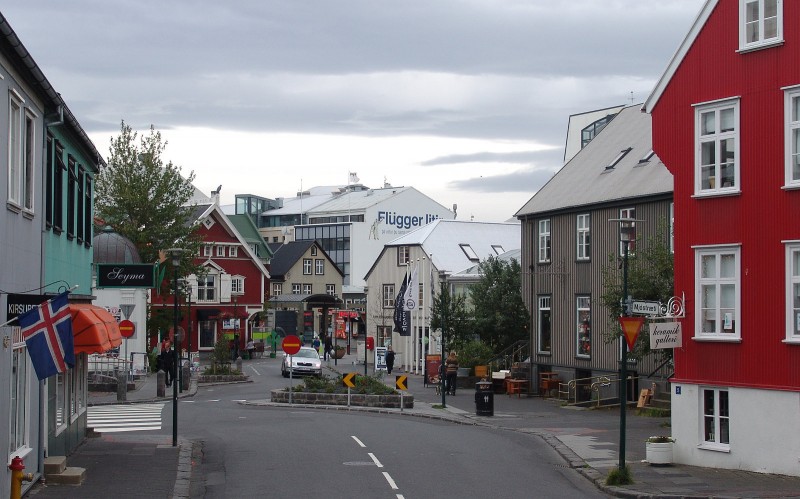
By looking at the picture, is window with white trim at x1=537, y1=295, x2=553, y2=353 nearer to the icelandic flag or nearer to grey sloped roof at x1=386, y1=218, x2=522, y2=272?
grey sloped roof at x1=386, y1=218, x2=522, y2=272

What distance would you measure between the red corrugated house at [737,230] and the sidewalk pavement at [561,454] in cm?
104

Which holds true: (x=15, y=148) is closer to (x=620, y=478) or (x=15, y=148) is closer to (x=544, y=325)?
(x=620, y=478)

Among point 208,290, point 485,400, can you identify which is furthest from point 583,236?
point 208,290

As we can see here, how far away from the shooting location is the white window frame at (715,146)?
21.8 m

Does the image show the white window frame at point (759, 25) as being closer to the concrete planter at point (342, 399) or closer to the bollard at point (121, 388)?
the concrete planter at point (342, 399)

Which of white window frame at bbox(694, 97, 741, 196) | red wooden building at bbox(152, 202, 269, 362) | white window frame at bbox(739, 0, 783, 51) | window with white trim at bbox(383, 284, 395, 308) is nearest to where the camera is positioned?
white window frame at bbox(739, 0, 783, 51)

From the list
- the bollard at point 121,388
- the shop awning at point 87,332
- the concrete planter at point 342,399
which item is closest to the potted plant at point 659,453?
the shop awning at point 87,332

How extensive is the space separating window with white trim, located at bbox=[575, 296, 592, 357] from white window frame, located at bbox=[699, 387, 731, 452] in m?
18.0

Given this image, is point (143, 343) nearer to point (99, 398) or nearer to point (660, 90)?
point (99, 398)

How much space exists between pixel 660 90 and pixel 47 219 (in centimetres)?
1315

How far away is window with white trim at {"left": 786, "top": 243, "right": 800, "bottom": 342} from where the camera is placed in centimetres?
2045

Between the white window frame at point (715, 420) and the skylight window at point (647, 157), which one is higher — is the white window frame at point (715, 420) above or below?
below

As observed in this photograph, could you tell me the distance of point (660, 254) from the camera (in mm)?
31344

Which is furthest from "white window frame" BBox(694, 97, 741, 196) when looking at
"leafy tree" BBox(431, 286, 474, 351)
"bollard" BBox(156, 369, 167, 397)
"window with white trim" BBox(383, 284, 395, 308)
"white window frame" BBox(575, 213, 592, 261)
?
"window with white trim" BBox(383, 284, 395, 308)
